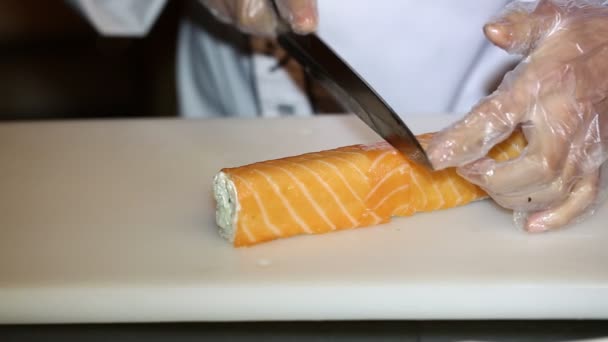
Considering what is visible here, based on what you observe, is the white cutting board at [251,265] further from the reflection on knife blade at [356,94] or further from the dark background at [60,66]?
the dark background at [60,66]

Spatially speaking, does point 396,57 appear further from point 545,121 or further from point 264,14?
point 545,121

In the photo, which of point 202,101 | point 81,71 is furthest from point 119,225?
point 81,71

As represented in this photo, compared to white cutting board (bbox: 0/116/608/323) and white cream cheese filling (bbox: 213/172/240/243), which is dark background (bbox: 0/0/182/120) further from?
white cream cheese filling (bbox: 213/172/240/243)

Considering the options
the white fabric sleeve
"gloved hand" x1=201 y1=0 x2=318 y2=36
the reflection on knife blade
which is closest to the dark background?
the white fabric sleeve

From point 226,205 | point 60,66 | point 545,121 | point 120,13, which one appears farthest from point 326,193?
point 60,66

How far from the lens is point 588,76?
1.37 m

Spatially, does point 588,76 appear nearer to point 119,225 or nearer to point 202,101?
point 119,225

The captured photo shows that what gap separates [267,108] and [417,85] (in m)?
0.46

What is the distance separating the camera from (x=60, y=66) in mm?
3967

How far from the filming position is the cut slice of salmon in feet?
4.48

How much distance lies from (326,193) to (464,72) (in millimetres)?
801

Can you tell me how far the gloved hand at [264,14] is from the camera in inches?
64.3

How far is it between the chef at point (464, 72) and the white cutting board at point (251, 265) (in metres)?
0.11

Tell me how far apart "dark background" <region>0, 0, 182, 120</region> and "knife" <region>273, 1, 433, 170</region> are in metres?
2.44
